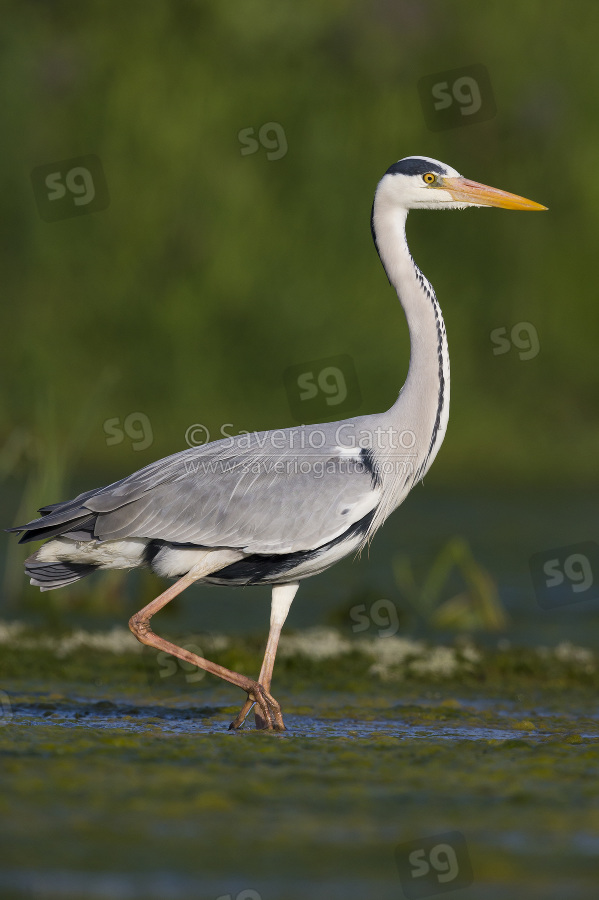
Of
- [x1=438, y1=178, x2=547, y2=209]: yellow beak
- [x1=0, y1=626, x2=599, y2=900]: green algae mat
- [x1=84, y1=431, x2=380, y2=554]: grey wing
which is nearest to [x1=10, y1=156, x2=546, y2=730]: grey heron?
[x1=84, y1=431, x2=380, y2=554]: grey wing

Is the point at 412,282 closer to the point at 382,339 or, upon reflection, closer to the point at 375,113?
the point at 382,339

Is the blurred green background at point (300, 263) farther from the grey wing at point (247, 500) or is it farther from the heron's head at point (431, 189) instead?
the heron's head at point (431, 189)

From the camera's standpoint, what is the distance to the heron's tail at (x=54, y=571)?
673 cm

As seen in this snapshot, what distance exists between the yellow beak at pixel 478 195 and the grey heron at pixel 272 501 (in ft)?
0.40

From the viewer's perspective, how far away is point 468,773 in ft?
16.8

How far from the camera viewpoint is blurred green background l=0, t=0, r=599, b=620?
17.6 meters

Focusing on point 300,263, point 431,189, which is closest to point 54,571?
point 431,189

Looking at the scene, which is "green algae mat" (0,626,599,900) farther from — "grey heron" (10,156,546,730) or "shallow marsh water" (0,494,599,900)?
"grey heron" (10,156,546,730)

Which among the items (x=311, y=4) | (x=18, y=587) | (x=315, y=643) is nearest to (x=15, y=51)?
(x=311, y=4)

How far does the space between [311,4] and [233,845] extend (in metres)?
18.4

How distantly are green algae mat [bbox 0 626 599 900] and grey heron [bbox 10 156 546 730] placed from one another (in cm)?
69

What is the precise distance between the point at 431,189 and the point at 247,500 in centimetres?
186

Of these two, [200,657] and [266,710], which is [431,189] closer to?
[200,657]

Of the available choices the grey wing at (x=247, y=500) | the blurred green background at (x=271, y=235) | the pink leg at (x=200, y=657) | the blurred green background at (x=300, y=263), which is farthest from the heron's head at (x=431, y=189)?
the blurred green background at (x=271, y=235)
